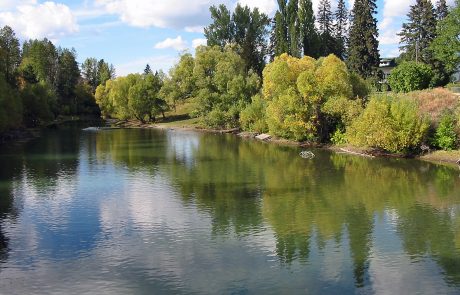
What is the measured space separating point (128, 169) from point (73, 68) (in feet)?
352

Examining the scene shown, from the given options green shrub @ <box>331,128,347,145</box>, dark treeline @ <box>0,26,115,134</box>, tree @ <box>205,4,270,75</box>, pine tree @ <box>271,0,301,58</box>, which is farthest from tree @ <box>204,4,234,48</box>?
green shrub @ <box>331,128,347,145</box>

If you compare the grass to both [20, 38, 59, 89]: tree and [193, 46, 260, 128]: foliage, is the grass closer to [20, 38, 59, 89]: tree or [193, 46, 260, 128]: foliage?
[193, 46, 260, 128]: foliage

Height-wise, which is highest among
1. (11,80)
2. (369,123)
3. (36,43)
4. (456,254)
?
(36,43)

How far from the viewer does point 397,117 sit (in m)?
55.4

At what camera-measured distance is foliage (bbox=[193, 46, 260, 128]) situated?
3738 inches

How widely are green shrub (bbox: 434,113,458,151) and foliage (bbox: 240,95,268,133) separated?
1297 inches

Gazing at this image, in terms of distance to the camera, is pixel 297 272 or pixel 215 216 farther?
pixel 215 216

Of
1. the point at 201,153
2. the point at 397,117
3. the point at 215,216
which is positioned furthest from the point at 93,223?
the point at 397,117

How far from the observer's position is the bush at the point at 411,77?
246 ft

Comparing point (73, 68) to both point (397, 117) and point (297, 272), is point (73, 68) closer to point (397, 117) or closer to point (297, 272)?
point (397, 117)

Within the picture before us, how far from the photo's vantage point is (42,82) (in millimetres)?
112375

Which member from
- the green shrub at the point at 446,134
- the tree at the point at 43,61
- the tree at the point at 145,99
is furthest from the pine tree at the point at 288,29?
the tree at the point at 43,61

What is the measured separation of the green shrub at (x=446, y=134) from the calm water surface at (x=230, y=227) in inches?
171

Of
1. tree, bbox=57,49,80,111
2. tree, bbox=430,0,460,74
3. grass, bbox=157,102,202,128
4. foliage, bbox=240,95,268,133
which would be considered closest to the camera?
tree, bbox=430,0,460,74
